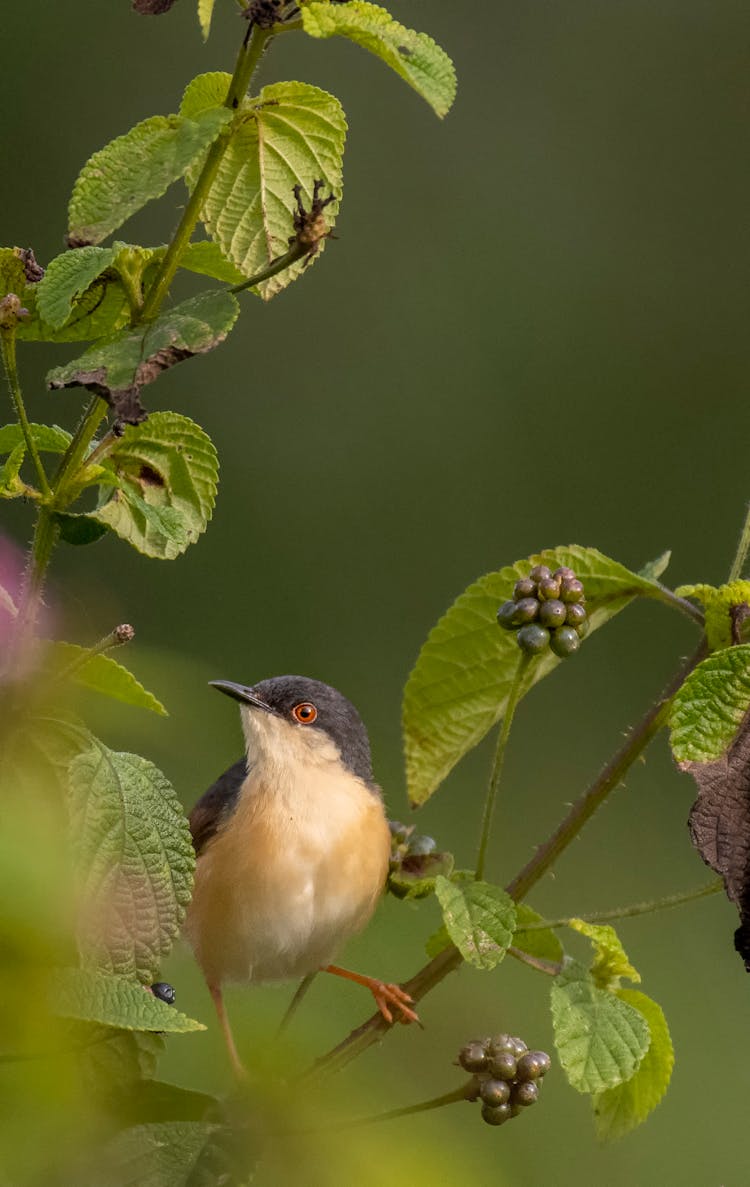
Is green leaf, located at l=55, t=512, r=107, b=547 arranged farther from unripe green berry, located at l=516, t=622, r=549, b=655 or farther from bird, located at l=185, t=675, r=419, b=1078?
bird, located at l=185, t=675, r=419, b=1078

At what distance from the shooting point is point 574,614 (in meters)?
1.65

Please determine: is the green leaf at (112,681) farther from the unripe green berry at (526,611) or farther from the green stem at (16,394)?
the unripe green berry at (526,611)

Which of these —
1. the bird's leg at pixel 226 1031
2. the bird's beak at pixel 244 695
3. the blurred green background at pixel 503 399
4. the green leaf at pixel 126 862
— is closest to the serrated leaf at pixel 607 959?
the bird's leg at pixel 226 1031

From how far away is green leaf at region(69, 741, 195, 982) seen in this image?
125cm

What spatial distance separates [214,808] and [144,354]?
188 centimetres

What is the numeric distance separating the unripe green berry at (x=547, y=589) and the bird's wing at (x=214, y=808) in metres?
1.45

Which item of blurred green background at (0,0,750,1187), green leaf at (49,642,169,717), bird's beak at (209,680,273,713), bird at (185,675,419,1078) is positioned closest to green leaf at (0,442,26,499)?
green leaf at (49,642,169,717)

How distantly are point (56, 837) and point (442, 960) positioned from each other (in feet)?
2.05

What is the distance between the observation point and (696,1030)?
5.84 metres

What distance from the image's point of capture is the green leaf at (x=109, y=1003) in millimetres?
1136

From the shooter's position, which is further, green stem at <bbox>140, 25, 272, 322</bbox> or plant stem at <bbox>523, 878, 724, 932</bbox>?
plant stem at <bbox>523, 878, 724, 932</bbox>

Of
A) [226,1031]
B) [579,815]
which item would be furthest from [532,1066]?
[226,1031]

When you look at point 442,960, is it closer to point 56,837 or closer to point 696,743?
point 696,743

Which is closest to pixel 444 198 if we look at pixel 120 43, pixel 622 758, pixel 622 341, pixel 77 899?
pixel 622 341
